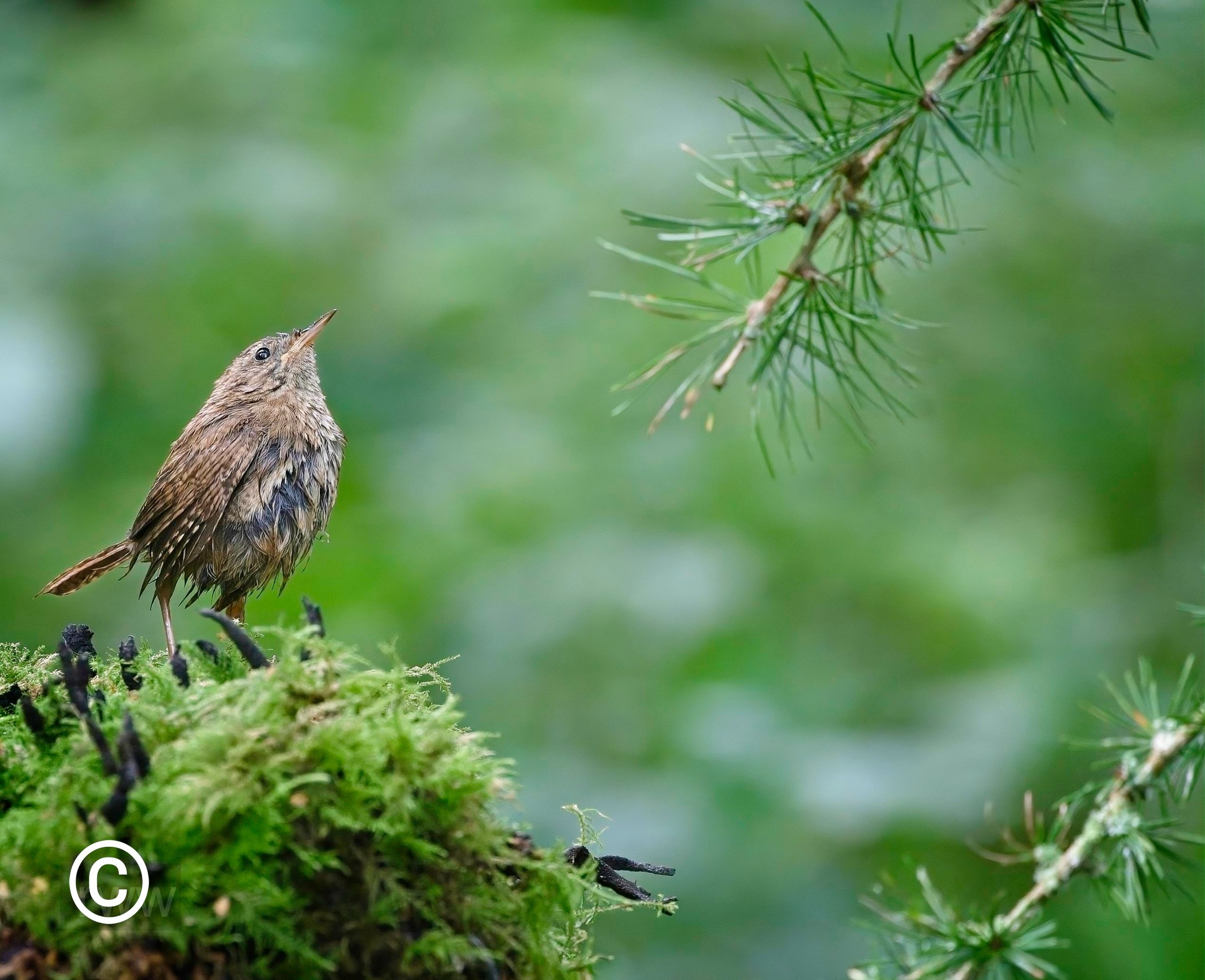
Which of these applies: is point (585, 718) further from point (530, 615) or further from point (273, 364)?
point (273, 364)

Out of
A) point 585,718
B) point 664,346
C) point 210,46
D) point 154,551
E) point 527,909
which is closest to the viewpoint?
point 527,909

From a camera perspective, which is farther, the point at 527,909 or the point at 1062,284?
the point at 1062,284

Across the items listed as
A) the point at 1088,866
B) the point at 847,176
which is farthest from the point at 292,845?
the point at 847,176

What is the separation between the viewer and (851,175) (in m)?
2.02

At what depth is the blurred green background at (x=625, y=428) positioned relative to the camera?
3727mm

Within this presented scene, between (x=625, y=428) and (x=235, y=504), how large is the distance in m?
1.91

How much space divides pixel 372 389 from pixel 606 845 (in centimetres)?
205

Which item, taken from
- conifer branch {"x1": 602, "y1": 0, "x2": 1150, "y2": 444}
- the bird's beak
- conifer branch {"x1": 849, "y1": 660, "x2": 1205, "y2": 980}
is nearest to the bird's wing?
the bird's beak

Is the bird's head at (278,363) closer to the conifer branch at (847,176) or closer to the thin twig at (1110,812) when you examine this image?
the conifer branch at (847,176)

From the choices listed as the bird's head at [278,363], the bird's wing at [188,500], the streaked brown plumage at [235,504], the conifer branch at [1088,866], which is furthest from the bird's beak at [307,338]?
the conifer branch at [1088,866]

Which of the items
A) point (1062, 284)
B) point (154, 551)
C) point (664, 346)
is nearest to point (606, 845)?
point (154, 551)

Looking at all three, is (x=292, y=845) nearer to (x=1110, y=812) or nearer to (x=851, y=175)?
(x=1110, y=812)

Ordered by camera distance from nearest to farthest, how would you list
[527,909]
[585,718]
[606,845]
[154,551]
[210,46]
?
[527,909] < [154,551] < [606,845] < [585,718] < [210,46]

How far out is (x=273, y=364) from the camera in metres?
3.55
